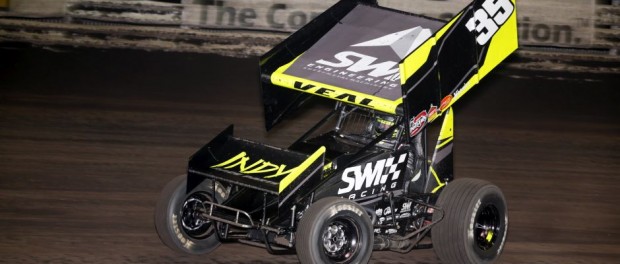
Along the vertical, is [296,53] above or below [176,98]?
above

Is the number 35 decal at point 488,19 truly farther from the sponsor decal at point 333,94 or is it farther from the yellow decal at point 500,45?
the sponsor decal at point 333,94

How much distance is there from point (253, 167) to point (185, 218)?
734 millimetres

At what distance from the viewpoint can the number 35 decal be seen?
790 centimetres

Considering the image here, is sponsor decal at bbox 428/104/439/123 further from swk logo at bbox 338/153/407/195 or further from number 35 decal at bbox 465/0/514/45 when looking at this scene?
number 35 decal at bbox 465/0/514/45

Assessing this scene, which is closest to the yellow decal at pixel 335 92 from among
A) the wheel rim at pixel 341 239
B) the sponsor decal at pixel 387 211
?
the sponsor decal at pixel 387 211

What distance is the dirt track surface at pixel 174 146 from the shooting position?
824cm

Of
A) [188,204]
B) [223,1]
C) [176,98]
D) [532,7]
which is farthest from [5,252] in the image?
[532,7]

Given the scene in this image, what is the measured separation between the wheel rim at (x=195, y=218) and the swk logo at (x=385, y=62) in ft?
4.58

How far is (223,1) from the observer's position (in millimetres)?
17609

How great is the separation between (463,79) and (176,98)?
664 cm

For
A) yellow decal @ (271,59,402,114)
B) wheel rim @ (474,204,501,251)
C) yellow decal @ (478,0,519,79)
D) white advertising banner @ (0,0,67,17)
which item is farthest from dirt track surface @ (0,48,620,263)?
yellow decal @ (478,0,519,79)

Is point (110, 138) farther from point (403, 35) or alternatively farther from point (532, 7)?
point (532, 7)

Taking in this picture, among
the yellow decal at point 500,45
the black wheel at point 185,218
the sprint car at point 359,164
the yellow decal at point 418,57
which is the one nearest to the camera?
the sprint car at point 359,164

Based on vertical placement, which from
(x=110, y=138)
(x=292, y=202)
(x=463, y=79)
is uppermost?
(x=463, y=79)
